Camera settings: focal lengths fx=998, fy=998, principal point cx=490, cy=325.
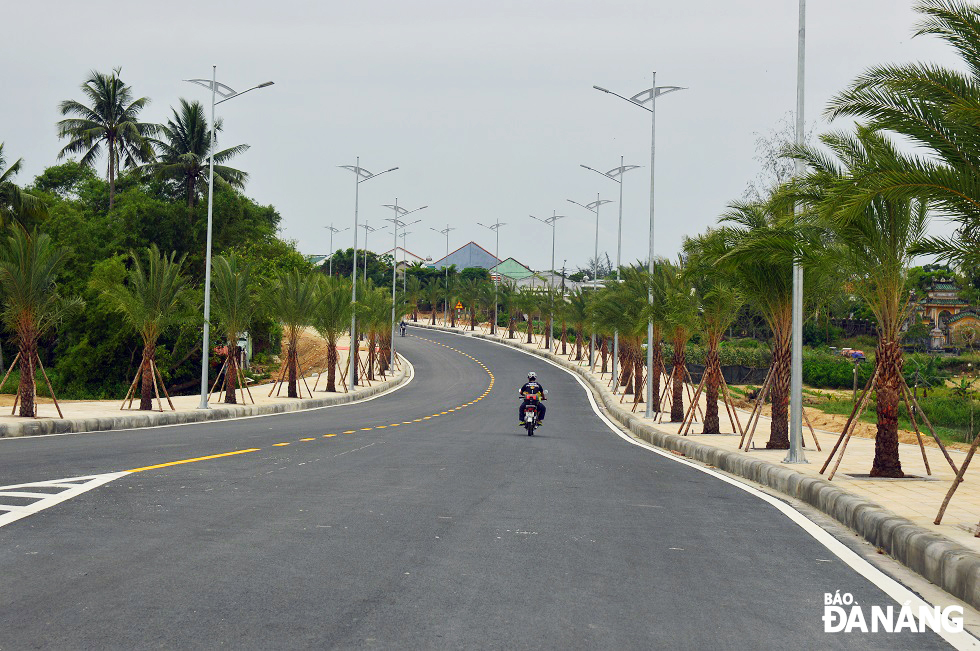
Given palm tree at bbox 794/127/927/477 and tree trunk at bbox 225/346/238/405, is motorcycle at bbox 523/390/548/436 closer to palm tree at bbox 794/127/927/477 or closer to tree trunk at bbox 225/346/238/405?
palm tree at bbox 794/127/927/477

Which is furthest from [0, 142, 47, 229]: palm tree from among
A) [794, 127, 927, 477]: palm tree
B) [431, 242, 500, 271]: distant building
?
[431, 242, 500, 271]: distant building

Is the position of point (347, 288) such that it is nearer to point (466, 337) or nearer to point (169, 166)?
point (169, 166)

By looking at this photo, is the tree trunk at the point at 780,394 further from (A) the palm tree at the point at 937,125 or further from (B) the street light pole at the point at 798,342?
(A) the palm tree at the point at 937,125

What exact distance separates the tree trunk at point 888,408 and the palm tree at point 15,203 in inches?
1634

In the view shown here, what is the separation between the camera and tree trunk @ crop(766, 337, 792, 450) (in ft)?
69.2

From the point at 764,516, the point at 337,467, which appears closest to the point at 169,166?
the point at 337,467

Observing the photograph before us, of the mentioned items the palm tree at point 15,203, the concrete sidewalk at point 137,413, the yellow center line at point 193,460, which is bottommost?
the concrete sidewalk at point 137,413

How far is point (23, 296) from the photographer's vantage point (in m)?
23.6

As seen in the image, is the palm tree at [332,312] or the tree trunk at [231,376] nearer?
the tree trunk at [231,376]

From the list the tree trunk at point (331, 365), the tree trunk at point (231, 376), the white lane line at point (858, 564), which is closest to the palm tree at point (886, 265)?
the white lane line at point (858, 564)

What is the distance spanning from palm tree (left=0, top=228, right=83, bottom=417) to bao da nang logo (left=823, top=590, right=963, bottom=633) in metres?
21.4

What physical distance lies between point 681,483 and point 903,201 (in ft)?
16.6

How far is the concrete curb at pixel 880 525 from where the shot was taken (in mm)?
7379

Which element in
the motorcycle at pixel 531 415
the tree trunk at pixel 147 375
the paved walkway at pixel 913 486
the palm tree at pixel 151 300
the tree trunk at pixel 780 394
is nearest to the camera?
the paved walkway at pixel 913 486
